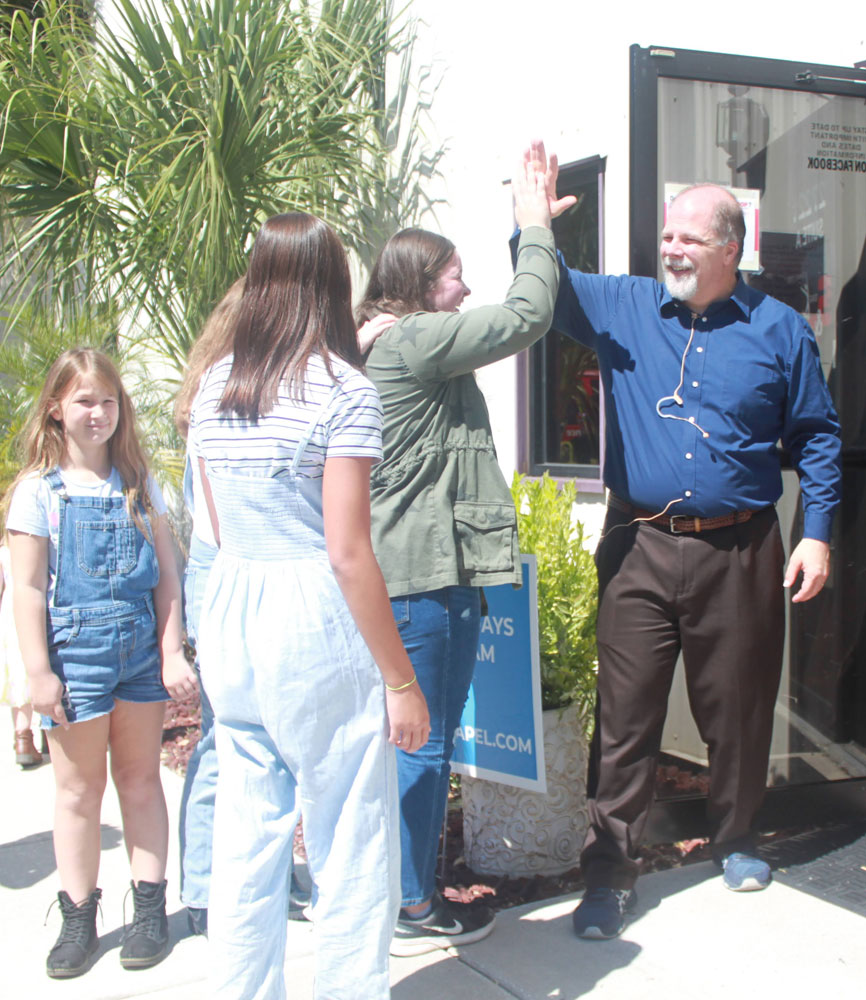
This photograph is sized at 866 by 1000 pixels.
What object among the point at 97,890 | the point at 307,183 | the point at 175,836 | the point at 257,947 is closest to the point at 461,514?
the point at 257,947

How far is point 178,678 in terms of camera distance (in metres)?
2.92

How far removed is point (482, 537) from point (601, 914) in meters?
1.12

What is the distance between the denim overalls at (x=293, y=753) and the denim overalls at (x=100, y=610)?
871 millimetres

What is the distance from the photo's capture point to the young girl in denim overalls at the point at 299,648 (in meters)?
2.04

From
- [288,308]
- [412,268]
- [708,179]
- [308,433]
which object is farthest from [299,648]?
[708,179]

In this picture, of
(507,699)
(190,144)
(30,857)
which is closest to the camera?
(507,699)

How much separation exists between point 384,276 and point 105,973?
204 cm

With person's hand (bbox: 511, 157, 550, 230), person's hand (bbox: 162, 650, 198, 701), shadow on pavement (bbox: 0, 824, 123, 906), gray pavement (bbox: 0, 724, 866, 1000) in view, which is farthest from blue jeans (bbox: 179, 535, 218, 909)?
person's hand (bbox: 511, 157, 550, 230)

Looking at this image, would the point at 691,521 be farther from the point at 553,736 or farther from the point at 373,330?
the point at 373,330

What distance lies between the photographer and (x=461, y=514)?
273cm

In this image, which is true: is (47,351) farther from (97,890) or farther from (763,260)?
(763,260)

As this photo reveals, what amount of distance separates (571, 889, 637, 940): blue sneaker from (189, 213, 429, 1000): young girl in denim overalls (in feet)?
3.23

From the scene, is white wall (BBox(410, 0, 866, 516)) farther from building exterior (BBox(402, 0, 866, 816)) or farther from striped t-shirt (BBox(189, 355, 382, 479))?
striped t-shirt (BBox(189, 355, 382, 479))

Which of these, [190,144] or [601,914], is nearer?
[601,914]
